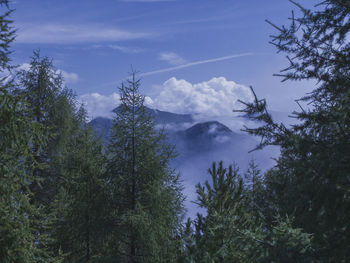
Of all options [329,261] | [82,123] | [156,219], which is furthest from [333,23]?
[82,123]

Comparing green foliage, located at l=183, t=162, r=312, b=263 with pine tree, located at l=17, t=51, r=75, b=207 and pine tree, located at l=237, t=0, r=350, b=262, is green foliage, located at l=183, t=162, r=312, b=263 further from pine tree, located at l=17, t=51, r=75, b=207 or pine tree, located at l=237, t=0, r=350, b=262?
pine tree, located at l=17, t=51, r=75, b=207

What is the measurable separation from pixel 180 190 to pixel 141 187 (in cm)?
156

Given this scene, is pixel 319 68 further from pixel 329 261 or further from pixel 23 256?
pixel 23 256

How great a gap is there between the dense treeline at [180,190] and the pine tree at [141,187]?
1.5 inches

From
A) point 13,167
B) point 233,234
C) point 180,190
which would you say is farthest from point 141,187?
point 233,234

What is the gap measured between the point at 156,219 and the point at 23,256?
4.93 meters

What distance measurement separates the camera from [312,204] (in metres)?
3.65

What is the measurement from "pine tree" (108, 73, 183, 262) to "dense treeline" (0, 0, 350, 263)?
0.04 m

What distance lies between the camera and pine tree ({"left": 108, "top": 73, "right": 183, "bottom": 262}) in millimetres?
10148

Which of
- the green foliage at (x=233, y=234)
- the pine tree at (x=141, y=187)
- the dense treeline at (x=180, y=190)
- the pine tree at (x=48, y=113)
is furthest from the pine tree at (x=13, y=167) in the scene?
the pine tree at (x=48, y=113)

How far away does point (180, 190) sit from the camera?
11.6m

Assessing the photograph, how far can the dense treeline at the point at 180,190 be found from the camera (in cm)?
358

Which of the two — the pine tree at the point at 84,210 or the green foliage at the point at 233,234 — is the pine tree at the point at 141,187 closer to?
the pine tree at the point at 84,210

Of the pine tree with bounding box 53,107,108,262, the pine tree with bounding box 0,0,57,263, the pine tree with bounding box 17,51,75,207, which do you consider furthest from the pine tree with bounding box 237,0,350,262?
the pine tree with bounding box 17,51,75,207
